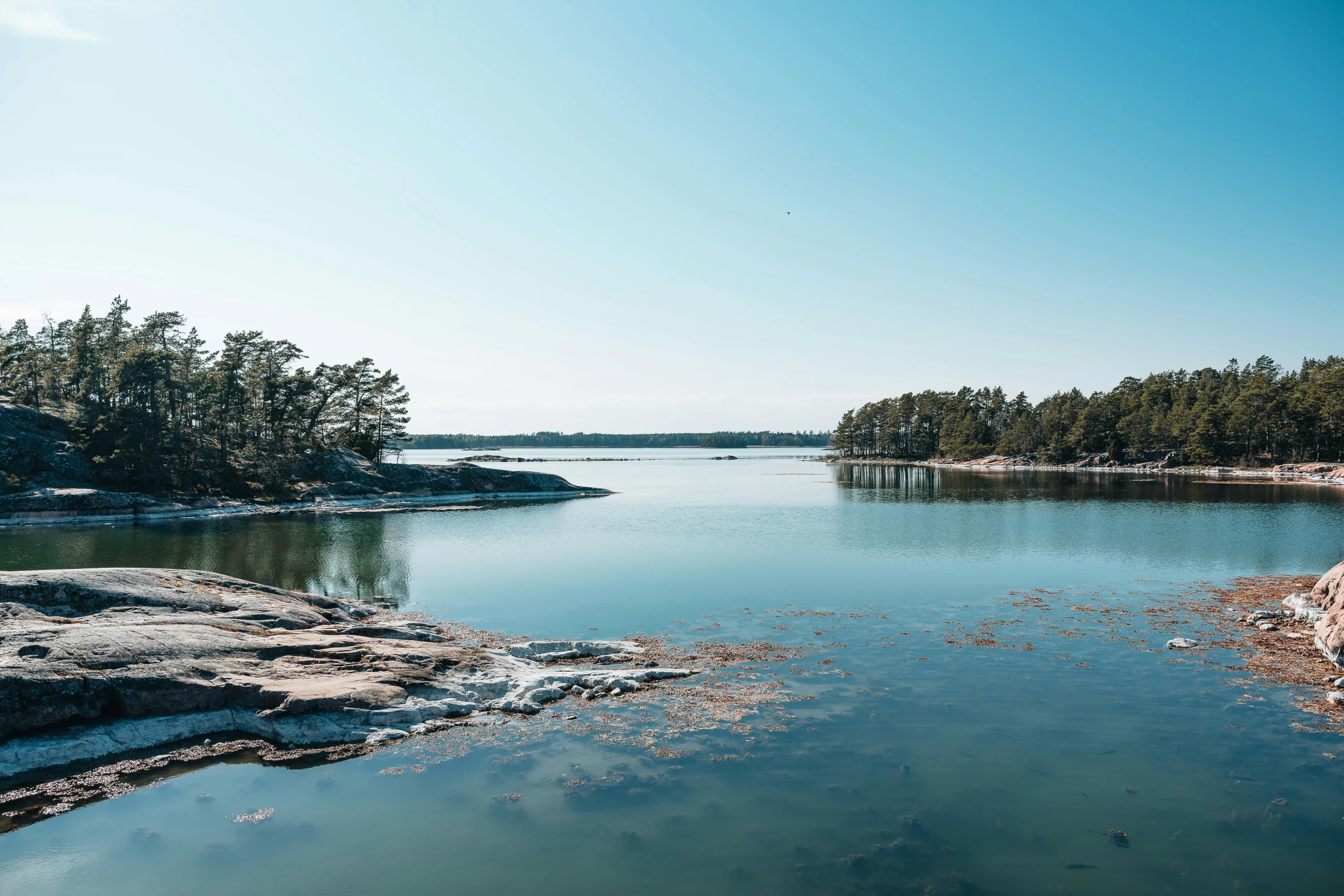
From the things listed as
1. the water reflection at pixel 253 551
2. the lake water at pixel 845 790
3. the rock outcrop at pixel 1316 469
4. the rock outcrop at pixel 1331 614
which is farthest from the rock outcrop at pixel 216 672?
the rock outcrop at pixel 1316 469

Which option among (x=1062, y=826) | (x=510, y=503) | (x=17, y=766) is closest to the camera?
(x=1062, y=826)

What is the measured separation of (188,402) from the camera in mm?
91500

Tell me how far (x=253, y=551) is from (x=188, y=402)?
55.6 meters

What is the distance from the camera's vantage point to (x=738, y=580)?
37.2 meters

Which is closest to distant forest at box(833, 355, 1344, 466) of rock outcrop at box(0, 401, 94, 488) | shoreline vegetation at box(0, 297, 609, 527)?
shoreline vegetation at box(0, 297, 609, 527)

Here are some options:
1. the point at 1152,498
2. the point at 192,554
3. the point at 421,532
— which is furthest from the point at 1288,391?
the point at 192,554

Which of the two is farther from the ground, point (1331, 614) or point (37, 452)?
point (37, 452)

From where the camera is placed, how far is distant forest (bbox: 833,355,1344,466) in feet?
431

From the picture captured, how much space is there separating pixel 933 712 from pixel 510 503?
84212mm

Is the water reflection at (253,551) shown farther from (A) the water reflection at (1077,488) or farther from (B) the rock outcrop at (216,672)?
(A) the water reflection at (1077,488)

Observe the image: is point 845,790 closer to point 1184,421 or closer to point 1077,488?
point 1077,488

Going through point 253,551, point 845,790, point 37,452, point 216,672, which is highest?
point 37,452

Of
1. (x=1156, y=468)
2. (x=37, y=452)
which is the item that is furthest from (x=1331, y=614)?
(x=1156, y=468)

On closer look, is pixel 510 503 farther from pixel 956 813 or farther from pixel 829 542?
pixel 956 813
